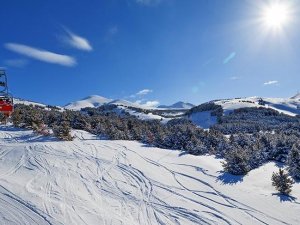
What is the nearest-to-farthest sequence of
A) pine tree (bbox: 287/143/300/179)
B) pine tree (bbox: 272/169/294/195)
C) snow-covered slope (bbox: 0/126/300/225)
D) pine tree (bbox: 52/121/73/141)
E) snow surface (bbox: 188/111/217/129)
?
snow-covered slope (bbox: 0/126/300/225), pine tree (bbox: 272/169/294/195), pine tree (bbox: 287/143/300/179), pine tree (bbox: 52/121/73/141), snow surface (bbox: 188/111/217/129)

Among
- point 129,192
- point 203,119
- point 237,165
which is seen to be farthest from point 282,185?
point 203,119

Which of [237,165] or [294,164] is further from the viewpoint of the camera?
[294,164]

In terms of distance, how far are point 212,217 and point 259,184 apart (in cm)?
786

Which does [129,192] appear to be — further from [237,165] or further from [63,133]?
[63,133]

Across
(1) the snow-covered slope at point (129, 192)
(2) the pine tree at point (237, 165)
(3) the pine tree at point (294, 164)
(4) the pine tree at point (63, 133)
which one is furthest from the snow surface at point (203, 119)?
(1) the snow-covered slope at point (129, 192)

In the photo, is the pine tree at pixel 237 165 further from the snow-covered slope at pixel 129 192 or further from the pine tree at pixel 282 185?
the pine tree at pixel 282 185

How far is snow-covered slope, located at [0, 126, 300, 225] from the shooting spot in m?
13.6

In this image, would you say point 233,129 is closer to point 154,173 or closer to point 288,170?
point 288,170

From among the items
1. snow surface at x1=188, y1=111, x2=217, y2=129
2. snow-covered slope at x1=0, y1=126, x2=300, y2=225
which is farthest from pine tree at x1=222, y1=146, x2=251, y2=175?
snow surface at x1=188, y1=111, x2=217, y2=129

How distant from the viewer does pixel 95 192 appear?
16781mm

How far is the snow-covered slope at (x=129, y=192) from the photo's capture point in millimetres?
13586

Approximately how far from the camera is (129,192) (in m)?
17.0

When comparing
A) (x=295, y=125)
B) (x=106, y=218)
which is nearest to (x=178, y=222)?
(x=106, y=218)

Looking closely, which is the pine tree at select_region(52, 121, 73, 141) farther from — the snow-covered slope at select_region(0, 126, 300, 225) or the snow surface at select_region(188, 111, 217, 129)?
the snow surface at select_region(188, 111, 217, 129)
